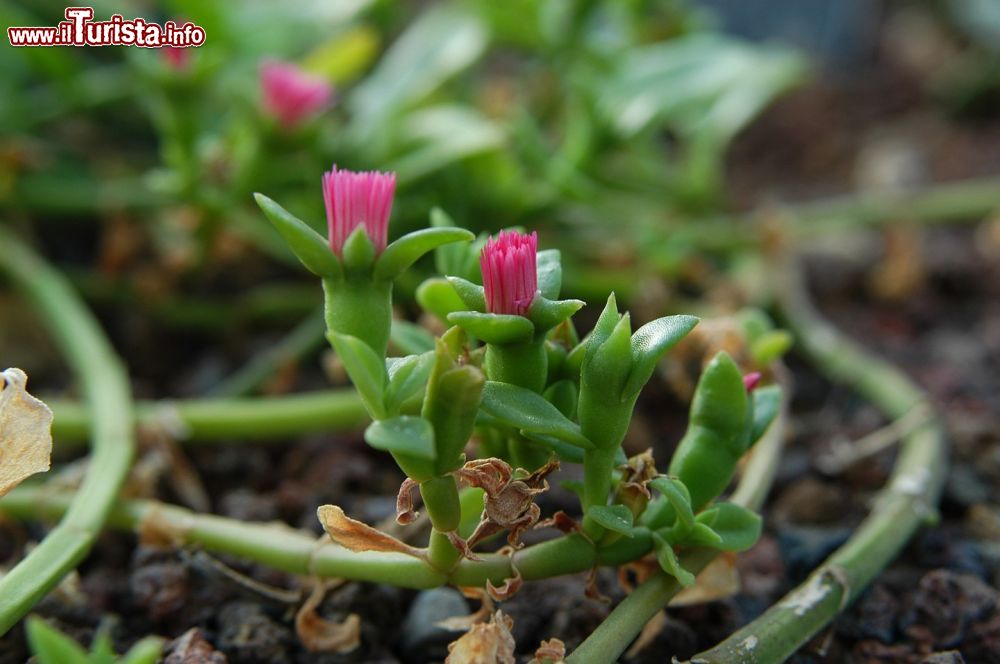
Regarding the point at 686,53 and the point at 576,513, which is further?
the point at 686,53

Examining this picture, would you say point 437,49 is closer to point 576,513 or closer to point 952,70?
point 576,513

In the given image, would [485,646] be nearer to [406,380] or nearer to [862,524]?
[406,380]

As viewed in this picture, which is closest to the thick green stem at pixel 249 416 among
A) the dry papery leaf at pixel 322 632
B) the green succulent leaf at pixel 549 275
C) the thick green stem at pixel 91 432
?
the thick green stem at pixel 91 432

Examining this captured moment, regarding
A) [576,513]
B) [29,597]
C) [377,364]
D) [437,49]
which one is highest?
[437,49]

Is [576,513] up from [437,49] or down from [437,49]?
down

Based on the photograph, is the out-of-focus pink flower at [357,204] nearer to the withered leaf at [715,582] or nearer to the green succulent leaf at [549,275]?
the green succulent leaf at [549,275]

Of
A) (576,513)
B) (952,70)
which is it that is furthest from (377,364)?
(952,70)

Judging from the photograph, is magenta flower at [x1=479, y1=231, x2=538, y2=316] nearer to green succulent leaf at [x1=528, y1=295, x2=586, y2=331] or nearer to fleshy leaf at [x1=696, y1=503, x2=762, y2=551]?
green succulent leaf at [x1=528, y1=295, x2=586, y2=331]
